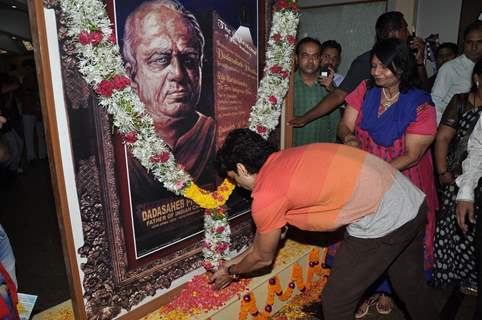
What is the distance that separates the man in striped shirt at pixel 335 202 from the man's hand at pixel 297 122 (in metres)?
1.44

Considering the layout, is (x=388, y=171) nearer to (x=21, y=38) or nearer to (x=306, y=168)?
(x=306, y=168)

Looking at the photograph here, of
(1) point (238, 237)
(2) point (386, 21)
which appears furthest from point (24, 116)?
(2) point (386, 21)

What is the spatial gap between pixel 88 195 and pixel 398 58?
2.03 meters

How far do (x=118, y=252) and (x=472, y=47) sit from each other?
4242 millimetres

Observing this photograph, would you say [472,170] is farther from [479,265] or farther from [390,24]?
[390,24]

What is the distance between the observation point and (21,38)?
15062 millimetres

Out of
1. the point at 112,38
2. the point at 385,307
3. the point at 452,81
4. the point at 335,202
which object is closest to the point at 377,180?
the point at 335,202

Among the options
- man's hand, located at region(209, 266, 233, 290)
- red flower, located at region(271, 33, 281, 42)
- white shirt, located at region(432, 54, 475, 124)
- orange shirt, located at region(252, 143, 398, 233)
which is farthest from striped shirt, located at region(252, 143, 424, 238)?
white shirt, located at region(432, 54, 475, 124)

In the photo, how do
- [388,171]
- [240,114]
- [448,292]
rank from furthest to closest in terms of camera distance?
[448,292], [240,114], [388,171]

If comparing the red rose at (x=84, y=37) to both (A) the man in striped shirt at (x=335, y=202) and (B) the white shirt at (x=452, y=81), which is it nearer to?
(A) the man in striped shirt at (x=335, y=202)

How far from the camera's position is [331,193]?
192cm

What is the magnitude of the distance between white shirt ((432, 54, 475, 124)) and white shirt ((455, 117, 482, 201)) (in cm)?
173

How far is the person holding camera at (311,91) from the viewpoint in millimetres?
3760

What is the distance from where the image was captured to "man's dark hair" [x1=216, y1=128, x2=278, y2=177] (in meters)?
1.96
